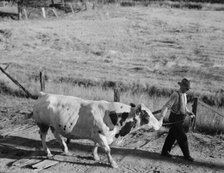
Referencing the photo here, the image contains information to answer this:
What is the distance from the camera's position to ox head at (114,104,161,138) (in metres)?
7.90

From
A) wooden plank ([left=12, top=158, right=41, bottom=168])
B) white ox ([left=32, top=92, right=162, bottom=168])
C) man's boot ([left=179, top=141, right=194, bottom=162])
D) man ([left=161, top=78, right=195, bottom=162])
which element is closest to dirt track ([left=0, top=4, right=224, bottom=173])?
wooden plank ([left=12, top=158, right=41, bottom=168])

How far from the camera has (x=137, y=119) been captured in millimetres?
7980

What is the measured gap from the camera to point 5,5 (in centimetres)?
3706

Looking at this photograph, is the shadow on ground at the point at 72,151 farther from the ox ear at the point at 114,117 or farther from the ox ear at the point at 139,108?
the ox ear at the point at 139,108

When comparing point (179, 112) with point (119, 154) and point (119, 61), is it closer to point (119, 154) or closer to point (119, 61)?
point (119, 154)

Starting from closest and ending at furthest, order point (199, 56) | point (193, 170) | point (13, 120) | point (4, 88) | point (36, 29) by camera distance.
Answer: point (193, 170)
point (13, 120)
point (4, 88)
point (199, 56)
point (36, 29)

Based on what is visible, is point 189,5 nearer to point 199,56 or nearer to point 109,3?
point 109,3

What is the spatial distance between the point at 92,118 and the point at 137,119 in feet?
3.10

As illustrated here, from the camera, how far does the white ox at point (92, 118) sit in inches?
314

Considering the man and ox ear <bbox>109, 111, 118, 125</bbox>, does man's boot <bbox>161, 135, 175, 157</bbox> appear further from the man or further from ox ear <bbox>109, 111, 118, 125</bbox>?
ox ear <bbox>109, 111, 118, 125</bbox>

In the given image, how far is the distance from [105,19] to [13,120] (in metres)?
21.0

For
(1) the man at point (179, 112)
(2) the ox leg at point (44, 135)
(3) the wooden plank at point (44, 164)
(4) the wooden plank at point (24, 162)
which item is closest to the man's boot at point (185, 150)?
(1) the man at point (179, 112)

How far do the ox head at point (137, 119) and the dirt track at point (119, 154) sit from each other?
0.94 metres

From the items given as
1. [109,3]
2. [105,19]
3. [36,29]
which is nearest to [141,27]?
[105,19]
